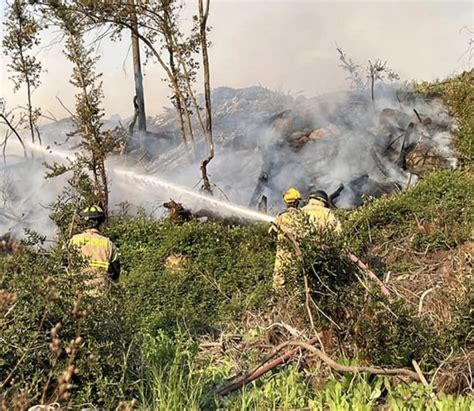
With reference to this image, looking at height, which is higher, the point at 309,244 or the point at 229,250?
the point at 309,244

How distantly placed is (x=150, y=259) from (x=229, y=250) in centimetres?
130

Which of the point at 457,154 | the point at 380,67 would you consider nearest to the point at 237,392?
the point at 457,154

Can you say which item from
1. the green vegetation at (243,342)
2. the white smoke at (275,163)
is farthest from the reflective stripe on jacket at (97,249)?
the white smoke at (275,163)

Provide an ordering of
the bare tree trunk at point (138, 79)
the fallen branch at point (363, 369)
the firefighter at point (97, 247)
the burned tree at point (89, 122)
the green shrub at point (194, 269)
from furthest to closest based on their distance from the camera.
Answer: the bare tree trunk at point (138, 79)
the burned tree at point (89, 122)
the green shrub at point (194, 269)
the firefighter at point (97, 247)
the fallen branch at point (363, 369)

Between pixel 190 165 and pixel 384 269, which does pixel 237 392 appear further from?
pixel 190 165

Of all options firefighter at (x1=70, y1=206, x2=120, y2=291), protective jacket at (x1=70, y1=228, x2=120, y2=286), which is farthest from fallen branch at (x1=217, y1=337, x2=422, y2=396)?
protective jacket at (x1=70, y1=228, x2=120, y2=286)

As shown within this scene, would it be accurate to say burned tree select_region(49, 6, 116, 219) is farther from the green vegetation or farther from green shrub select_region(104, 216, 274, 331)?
the green vegetation

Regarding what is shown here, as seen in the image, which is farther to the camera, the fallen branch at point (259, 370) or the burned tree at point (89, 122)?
the burned tree at point (89, 122)

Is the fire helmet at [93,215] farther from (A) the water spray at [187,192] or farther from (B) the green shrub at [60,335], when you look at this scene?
(A) the water spray at [187,192]

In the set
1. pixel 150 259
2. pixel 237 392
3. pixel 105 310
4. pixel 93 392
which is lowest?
pixel 150 259

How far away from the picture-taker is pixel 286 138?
57.0 feet

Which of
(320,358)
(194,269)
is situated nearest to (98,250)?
(320,358)

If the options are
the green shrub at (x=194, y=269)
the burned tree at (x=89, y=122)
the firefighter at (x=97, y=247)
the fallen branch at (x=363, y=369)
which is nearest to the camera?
the fallen branch at (x=363, y=369)

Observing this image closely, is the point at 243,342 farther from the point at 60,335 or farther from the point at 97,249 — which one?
the point at 60,335
